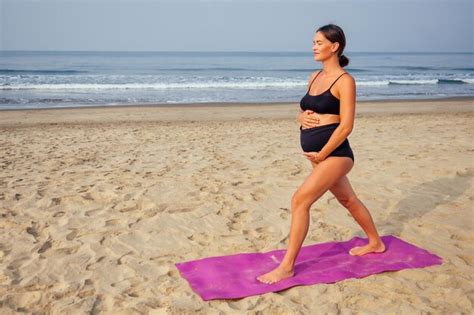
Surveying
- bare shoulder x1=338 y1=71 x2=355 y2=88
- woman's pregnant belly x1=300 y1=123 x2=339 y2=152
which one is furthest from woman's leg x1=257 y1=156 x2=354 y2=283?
bare shoulder x1=338 y1=71 x2=355 y2=88

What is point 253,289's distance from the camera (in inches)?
135

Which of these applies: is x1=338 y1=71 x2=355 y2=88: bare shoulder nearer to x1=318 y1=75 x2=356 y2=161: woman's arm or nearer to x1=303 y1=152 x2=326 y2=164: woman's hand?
x1=318 y1=75 x2=356 y2=161: woman's arm

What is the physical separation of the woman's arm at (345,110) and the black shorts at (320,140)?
0.09 m

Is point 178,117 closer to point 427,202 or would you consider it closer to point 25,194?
point 25,194

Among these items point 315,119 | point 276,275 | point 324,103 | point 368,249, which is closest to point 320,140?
point 315,119

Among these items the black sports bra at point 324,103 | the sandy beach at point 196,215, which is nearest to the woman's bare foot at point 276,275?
the sandy beach at point 196,215

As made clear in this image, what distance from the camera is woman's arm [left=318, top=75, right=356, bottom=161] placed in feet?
10.7

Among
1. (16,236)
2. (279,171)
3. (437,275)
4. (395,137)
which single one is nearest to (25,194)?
(16,236)

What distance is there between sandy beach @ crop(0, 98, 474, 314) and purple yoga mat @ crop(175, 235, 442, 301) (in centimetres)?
9

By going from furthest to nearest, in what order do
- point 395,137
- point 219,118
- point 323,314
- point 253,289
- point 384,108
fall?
1. point 384,108
2. point 219,118
3. point 395,137
4. point 253,289
5. point 323,314

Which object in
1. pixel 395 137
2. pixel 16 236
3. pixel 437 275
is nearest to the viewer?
pixel 437 275

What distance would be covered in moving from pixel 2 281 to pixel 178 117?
476 inches

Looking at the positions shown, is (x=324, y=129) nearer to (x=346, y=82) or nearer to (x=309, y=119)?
(x=309, y=119)

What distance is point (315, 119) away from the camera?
3.47 metres
